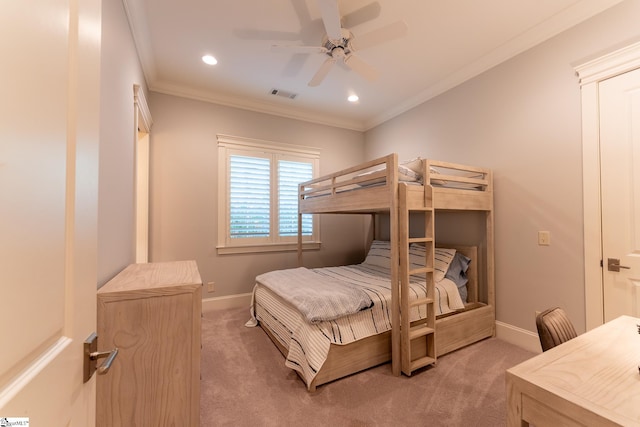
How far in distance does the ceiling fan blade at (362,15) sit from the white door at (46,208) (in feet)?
6.52

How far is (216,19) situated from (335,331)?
267 centimetres

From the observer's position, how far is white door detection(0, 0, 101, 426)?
0.38 m

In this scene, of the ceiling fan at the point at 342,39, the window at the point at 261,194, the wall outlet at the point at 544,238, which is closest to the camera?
the ceiling fan at the point at 342,39

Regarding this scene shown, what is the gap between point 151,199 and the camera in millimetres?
3113

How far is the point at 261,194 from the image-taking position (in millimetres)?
3756

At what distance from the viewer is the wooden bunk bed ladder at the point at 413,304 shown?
2002 mm

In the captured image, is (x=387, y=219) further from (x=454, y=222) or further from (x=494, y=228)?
(x=494, y=228)

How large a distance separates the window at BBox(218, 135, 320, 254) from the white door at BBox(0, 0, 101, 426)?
2931mm

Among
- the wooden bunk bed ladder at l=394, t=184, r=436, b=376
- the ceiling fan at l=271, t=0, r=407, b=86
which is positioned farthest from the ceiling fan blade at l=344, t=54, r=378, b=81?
the wooden bunk bed ladder at l=394, t=184, r=436, b=376

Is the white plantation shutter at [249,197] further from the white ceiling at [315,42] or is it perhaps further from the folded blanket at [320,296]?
the folded blanket at [320,296]

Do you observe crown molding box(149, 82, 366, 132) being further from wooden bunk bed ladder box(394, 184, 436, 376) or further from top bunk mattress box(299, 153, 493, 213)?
wooden bunk bed ladder box(394, 184, 436, 376)

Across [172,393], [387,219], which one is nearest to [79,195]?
[172,393]

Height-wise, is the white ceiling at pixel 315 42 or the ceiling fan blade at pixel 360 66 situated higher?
the white ceiling at pixel 315 42

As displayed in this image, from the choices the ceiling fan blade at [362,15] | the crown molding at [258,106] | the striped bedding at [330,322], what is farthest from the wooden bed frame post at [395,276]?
the crown molding at [258,106]
